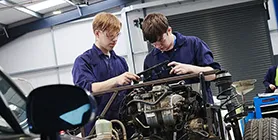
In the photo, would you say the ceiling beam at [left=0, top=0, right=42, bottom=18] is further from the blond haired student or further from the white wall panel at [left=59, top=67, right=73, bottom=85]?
the blond haired student

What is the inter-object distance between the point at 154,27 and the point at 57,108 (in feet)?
8.58

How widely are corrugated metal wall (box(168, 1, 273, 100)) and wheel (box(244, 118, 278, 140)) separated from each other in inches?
358

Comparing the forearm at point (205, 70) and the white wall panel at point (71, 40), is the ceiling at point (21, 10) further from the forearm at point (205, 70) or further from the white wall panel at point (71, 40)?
the forearm at point (205, 70)

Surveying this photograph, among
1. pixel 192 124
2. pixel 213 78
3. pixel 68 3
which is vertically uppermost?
pixel 68 3

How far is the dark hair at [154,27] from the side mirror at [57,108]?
2.58 meters

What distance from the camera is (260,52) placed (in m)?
13.0

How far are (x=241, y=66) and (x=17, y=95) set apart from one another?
11.5 metres

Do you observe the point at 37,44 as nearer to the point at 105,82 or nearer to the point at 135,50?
the point at 135,50

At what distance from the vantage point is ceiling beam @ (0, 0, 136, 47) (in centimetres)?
1444

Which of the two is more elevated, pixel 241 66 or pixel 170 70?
pixel 170 70

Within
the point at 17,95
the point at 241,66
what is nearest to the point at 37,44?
the point at 241,66

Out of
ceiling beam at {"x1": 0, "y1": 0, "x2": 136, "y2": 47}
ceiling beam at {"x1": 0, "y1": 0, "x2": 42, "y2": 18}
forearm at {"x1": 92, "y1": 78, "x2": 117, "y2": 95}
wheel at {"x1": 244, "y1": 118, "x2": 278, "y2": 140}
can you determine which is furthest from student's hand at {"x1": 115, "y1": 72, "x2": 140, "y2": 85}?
ceiling beam at {"x1": 0, "y1": 0, "x2": 136, "y2": 47}

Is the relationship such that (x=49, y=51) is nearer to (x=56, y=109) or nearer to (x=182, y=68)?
(x=182, y=68)

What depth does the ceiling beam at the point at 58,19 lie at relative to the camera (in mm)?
14438
